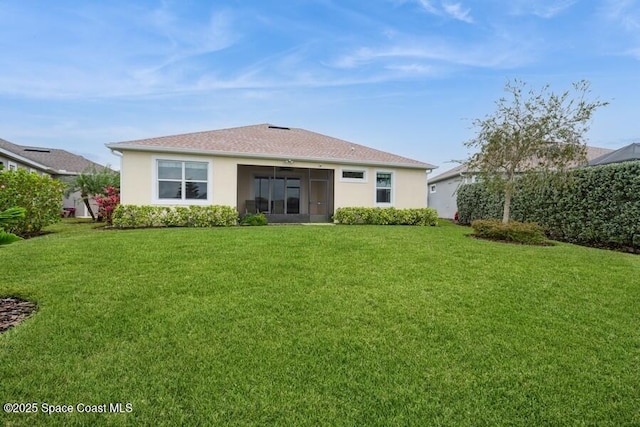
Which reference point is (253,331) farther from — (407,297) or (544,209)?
(544,209)

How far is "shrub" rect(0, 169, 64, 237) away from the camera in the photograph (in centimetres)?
1044

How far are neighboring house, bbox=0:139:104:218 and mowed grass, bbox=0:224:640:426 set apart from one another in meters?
15.3

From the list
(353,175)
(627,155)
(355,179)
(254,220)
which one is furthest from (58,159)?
(627,155)

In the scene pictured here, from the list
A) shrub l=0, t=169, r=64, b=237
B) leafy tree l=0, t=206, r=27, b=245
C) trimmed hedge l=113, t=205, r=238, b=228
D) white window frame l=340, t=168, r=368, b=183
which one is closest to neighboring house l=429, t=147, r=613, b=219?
white window frame l=340, t=168, r=368, b=183

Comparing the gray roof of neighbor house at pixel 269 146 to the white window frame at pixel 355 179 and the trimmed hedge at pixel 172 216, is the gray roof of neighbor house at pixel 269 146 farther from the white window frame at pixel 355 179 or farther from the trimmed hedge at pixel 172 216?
the trimmed hedge at pixel 172 216

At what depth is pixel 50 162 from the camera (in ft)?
77.2

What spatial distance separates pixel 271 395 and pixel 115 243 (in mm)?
6949

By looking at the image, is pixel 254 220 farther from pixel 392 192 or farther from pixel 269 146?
pixel 392 192

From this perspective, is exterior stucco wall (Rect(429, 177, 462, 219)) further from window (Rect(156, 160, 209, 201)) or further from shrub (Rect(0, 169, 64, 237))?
shrub (Rect(0, 169, 64, 237))

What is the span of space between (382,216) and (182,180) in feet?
29.4

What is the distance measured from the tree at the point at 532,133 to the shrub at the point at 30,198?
14.8 m

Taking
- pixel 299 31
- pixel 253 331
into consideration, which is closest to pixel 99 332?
pixel 253 331

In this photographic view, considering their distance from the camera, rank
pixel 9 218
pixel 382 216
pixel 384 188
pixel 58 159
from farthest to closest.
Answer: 1. pixel 58 159
2. pixel 384 188
3. pixel 382 216
4. pixel 9 218

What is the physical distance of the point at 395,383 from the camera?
2.93 m
